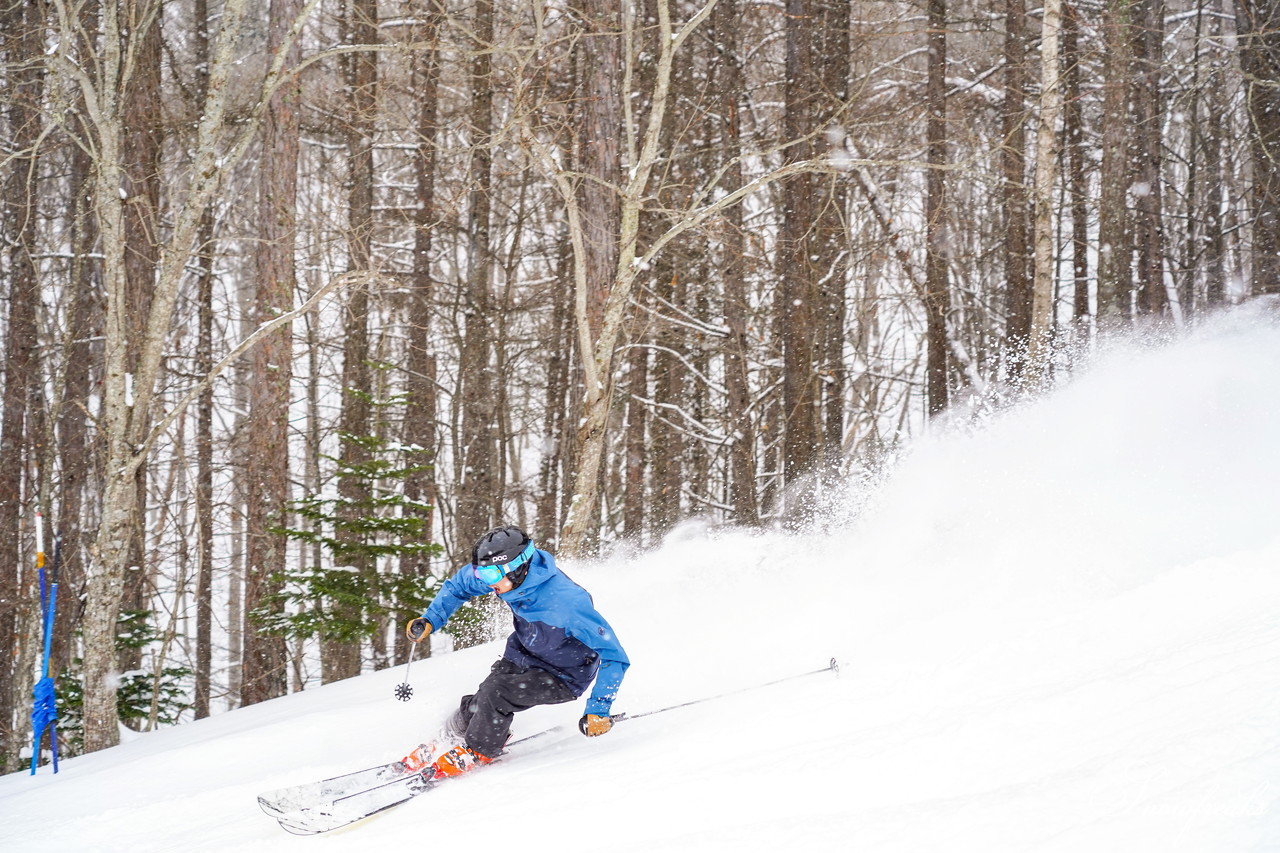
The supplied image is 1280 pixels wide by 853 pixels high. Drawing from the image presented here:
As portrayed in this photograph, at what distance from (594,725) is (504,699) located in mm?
571

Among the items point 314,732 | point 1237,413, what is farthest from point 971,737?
point 1237,413

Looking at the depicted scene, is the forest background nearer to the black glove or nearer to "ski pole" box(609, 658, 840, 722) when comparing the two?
"ski pole" box(609, 658, 840, 722)

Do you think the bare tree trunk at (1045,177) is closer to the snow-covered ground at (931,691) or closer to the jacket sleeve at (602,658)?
the snow-covered ground at (931,691)

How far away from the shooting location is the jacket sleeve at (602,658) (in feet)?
15.2

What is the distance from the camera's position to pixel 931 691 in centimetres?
436

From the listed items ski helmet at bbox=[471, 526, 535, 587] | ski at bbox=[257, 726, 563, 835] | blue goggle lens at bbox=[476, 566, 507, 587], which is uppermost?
ski helmet at bbox=[471, 526, 535, 587]

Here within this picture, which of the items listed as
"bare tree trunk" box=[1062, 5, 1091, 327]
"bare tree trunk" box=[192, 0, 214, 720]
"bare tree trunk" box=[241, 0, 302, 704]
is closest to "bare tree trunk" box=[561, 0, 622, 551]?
"bare tree trunk" box=[241, 0, 302, 704]

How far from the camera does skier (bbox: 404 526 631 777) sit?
15.3ft

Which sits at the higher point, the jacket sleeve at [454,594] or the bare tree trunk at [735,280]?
the bare tree trunk at [735,280]

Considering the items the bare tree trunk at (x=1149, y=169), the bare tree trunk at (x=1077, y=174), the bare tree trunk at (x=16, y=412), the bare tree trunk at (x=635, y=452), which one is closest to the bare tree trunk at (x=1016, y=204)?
the bare tree trunk at (x=1077, y=174)

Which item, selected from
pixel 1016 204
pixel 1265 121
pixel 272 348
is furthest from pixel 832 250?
pixel 272 348

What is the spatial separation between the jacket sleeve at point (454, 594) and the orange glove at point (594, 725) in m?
0.95

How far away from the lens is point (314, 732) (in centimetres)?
582

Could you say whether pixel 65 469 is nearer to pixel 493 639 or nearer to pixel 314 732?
pixel 493 639
